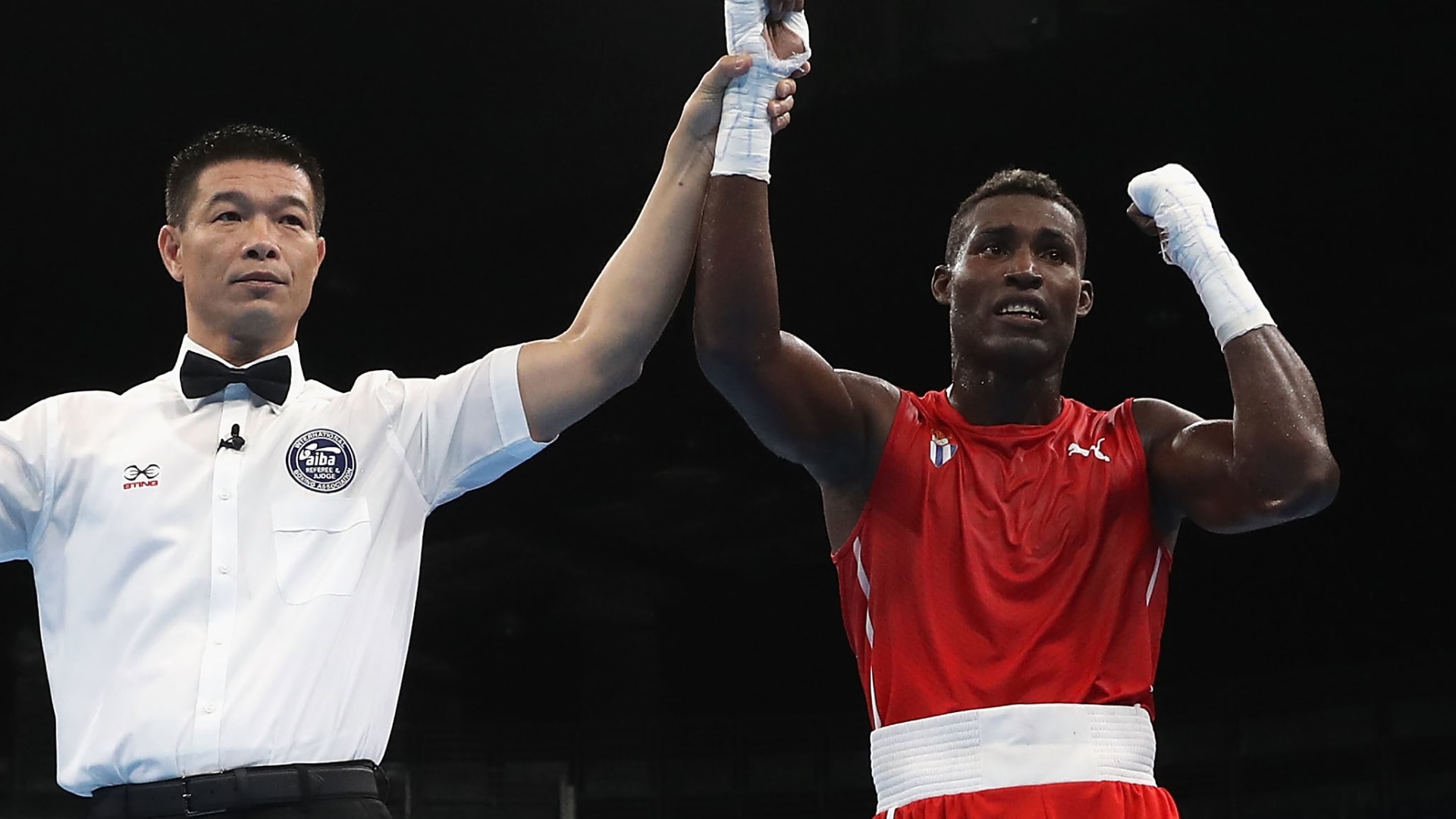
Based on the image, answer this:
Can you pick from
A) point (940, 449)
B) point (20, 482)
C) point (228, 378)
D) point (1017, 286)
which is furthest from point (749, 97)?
point (20, 482)

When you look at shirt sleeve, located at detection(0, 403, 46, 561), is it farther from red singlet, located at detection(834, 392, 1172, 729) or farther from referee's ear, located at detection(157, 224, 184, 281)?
red singlet, located at detection(834, 392, 1172, 729)

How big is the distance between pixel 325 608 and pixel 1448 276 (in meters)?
7.99

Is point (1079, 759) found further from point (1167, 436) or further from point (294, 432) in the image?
point (294, 432)

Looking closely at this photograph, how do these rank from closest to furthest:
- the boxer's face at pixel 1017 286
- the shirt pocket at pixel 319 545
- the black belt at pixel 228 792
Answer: the black belt at pixel 228 792, the shirt pocket at pixel 319 545, the boxer's face at pixel 1017 286

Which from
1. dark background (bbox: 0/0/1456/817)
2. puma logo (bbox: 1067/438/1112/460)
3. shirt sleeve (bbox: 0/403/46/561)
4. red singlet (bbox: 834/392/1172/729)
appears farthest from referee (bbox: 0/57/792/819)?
dark background (bbox: 0/0/1456/817)

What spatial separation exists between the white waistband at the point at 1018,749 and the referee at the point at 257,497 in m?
0.77

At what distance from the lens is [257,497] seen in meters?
2.38

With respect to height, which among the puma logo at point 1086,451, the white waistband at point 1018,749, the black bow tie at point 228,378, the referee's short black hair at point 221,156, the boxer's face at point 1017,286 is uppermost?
the referee's short black hair at point 221,156

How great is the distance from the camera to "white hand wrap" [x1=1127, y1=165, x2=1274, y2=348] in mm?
2631

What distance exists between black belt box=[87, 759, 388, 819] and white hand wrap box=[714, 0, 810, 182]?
3.65ft

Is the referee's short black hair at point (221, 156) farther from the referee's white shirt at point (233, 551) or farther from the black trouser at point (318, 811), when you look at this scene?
the black trouser at point (318, 811)

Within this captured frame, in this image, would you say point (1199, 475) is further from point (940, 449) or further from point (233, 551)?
point (233, 551)

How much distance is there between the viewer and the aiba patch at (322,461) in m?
2.40

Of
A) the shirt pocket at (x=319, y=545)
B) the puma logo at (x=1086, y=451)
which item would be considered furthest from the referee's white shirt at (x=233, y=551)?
the puma logo at (x=1086, y=451)
